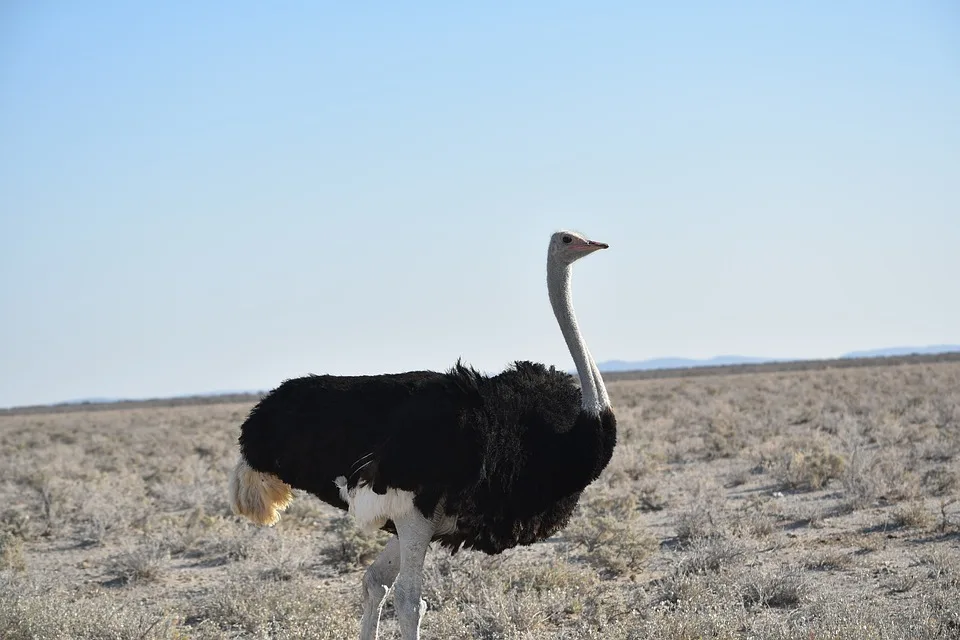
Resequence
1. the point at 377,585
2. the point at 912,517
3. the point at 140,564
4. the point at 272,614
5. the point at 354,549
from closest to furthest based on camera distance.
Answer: the point at 377,585 < the point at 272,614 < the point at 140,564 < the point at 354,549 < the point at 912,517

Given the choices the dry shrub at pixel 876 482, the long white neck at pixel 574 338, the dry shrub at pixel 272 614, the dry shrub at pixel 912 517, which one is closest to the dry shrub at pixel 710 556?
the dry shrub at pixel 912 517

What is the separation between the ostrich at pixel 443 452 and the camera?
16.6 feet

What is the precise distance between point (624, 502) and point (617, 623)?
4.66m

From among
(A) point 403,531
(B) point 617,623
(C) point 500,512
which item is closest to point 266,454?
(A) point 403,531

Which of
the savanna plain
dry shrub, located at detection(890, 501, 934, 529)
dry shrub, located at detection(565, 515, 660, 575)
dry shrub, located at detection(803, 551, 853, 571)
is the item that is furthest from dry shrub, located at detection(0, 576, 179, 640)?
dry shrub, located at detection(890, 501, 934, 529)

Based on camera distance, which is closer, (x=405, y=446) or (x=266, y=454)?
(x=405, y=446)

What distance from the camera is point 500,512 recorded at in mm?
5145

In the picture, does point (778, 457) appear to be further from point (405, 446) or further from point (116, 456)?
point (116, 456)

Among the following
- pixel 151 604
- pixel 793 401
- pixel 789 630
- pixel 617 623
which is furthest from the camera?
pixel 793 401

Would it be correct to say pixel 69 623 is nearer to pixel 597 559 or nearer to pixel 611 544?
pixel 597 559

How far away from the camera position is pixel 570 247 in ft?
18.8

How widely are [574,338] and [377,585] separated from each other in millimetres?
1670

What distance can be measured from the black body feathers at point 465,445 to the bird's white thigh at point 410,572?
0.12m

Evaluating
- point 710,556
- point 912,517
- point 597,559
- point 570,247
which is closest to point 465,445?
point 570,247
